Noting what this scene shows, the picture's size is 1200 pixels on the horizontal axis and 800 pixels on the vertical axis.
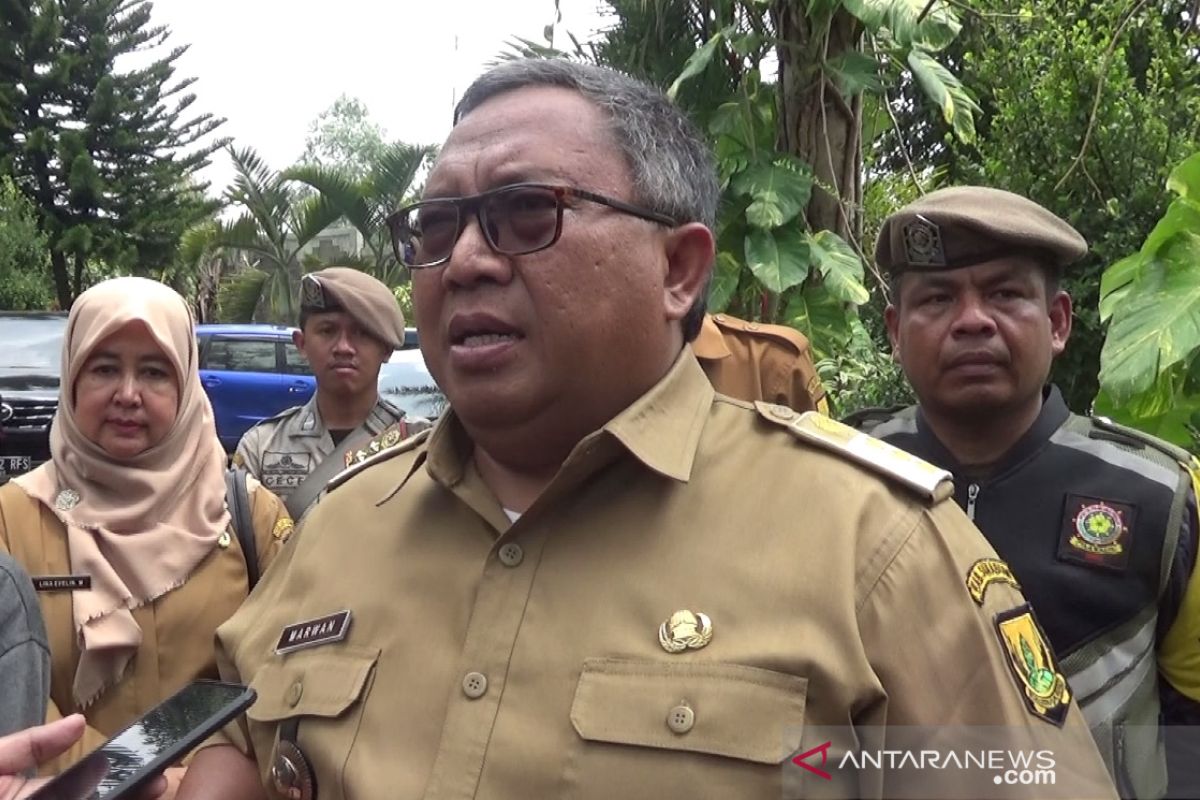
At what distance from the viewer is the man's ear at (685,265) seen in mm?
1661

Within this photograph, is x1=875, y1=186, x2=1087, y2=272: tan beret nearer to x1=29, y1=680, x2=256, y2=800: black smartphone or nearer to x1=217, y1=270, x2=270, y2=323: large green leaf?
x1=29, y1=680, x2=256, y2=800: black smartphone

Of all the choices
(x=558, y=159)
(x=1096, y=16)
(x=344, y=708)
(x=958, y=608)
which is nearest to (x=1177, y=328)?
(x=958, y=608)

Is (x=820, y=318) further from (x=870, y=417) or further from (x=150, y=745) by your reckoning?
(x=150, y=745)

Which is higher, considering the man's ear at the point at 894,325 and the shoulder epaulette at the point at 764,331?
the man's ear at the point at 894,325

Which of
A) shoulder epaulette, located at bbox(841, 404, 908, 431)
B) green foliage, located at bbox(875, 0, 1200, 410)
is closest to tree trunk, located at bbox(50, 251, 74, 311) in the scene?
green foliage, located at bbox(875, 0, 1200, 410)

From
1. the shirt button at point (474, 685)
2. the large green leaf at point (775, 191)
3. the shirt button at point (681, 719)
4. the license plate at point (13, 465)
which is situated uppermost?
the shirt button at point (681, 719)

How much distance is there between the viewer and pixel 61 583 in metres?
2.37

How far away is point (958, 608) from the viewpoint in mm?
1369

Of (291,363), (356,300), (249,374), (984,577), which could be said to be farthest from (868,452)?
(291,363)

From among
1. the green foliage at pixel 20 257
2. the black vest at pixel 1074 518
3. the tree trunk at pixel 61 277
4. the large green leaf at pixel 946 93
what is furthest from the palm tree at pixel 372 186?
the black vest at pixel 1074 518

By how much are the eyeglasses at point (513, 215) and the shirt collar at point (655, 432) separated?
23 centimetres

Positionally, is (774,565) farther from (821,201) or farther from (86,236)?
(86,236)

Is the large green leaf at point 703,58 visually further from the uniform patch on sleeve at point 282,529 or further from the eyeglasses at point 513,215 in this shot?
the eyeglasses at point 513,215

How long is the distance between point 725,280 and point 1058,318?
3254mm
